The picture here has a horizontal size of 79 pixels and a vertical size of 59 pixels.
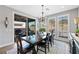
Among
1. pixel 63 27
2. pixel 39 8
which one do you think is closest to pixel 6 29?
pixel 39 8

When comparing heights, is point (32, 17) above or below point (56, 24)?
above

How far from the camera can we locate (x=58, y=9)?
2.20 m

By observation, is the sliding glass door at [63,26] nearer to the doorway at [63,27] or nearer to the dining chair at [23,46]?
the doorway at [63,27]

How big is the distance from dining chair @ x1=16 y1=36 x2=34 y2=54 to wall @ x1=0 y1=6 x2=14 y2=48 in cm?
15

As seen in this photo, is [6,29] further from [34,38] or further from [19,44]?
[34,38]

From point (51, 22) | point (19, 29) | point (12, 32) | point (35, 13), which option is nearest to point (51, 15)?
point (51, 22)

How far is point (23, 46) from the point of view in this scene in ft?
7.66

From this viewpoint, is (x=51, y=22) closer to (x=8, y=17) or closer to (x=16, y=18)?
(x=16, y=18)

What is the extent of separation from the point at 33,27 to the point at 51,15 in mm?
507

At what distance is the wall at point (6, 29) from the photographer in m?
2.14

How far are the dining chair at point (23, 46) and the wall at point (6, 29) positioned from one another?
154 millimetres

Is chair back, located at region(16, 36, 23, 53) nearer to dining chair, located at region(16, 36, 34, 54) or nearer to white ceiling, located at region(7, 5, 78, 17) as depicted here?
dining chair, located at region(16, 36, 34, 54)

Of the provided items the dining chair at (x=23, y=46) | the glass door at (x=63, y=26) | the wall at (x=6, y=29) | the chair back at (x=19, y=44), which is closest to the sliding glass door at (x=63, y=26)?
the glass door at (x=63, y=26)
